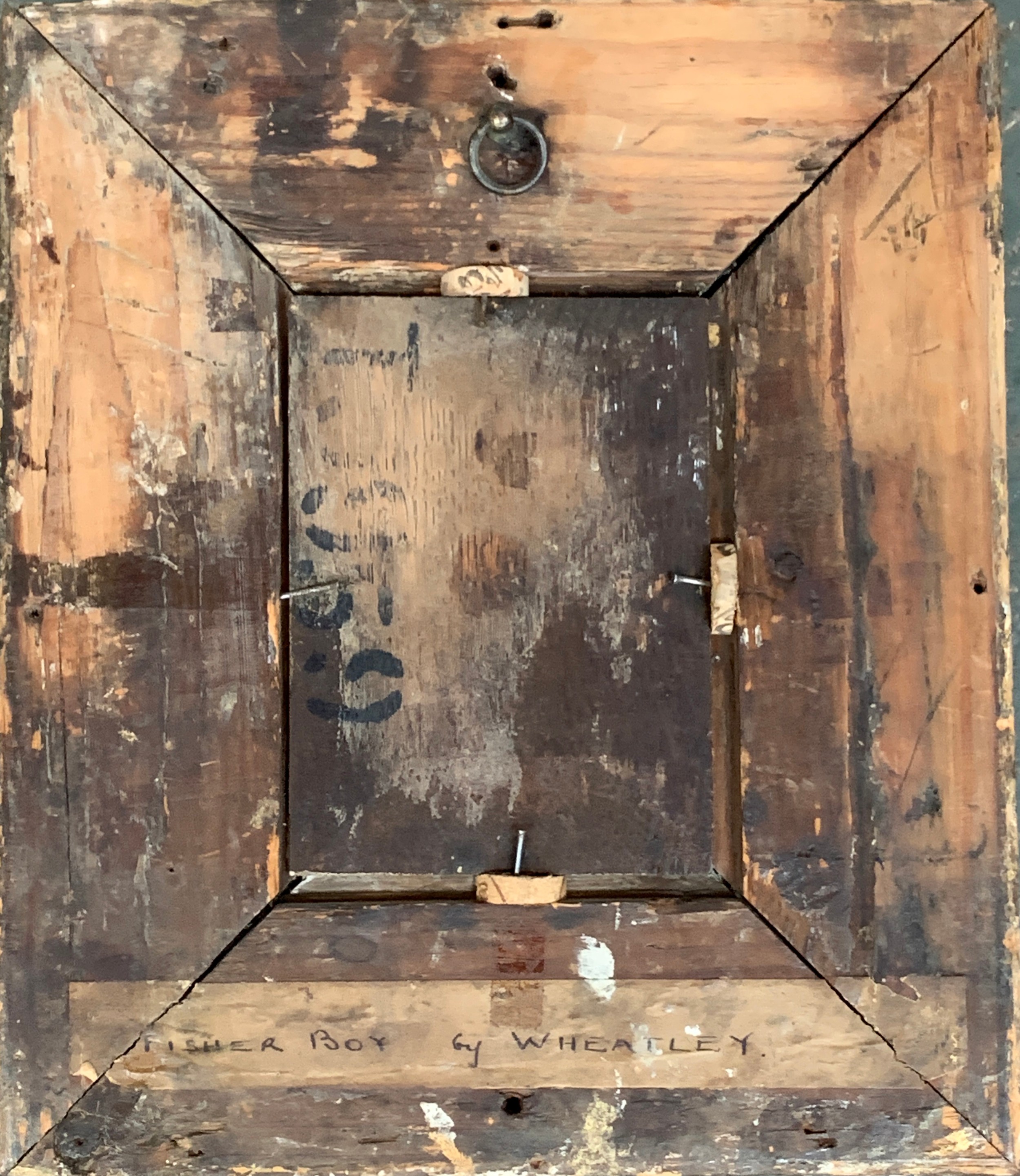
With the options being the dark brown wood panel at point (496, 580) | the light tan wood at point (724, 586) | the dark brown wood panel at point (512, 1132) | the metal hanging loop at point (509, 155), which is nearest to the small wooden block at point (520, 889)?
the dark brown wood panel at point (496, 580)

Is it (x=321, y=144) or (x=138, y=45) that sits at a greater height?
(x=138, y=45)

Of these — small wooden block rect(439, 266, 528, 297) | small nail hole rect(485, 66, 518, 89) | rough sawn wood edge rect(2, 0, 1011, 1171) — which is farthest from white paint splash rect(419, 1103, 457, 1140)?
small nail hole rect(485, 66, 518, 89)

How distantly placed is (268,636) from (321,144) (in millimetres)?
581

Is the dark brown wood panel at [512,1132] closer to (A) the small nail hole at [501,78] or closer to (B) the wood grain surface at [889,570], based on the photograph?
(B) the wood grain surface at [889,570]

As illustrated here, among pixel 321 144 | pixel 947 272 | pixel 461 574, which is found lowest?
pixel 461 574

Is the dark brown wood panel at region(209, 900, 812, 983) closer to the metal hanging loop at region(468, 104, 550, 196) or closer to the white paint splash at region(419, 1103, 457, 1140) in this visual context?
the white paint splash at region(419, 1103, 457, 1140)

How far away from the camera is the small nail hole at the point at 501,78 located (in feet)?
3.23

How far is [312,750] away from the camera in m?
1.01

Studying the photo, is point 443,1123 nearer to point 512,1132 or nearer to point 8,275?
point 512,1132

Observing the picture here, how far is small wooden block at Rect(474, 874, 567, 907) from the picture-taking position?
100cm

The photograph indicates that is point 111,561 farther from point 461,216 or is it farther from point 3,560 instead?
point 461,216

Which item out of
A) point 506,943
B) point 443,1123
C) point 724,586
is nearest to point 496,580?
point 724,586

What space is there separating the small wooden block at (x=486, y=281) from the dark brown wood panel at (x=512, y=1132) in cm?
95

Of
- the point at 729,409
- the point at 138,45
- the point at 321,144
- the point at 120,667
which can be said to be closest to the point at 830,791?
the point at 729,409
